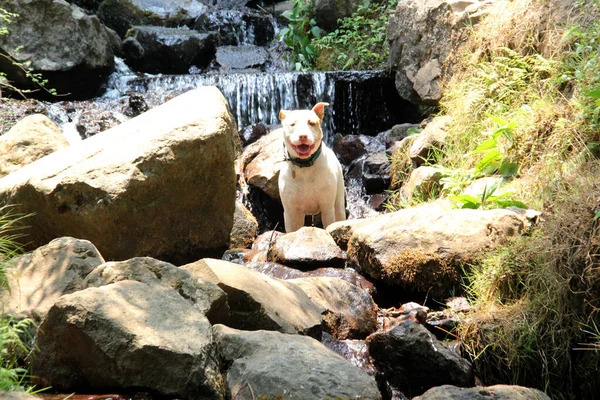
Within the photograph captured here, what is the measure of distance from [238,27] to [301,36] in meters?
2.56

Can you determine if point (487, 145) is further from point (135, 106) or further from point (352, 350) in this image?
point (135, 106)

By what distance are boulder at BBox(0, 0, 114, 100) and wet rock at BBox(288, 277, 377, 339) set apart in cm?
831

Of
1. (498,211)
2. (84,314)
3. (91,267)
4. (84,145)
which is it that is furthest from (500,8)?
(84,314)

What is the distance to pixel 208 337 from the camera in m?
2.79

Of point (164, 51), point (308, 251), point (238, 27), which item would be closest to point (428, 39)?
point (308, 251)

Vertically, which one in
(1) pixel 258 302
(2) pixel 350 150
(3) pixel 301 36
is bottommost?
(2) pixel 350 150

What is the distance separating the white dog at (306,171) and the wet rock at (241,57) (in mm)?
8084

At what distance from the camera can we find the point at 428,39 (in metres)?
9.23

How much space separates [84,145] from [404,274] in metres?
2.90

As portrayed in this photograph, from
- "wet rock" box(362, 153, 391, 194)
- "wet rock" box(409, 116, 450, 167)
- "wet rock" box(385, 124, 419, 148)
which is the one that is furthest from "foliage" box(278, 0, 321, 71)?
"wet rock" box(409, 116, 450, 167)

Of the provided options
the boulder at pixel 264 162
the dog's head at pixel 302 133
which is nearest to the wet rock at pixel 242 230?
the boulder at pixel 264 162

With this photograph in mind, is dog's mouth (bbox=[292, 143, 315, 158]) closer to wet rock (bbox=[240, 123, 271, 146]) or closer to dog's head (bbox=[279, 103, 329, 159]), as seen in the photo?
dog's head (bbox=[279, 103, 329, 159])

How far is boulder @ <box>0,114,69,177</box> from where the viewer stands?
20.3 feet

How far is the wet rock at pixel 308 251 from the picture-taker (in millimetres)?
5180
